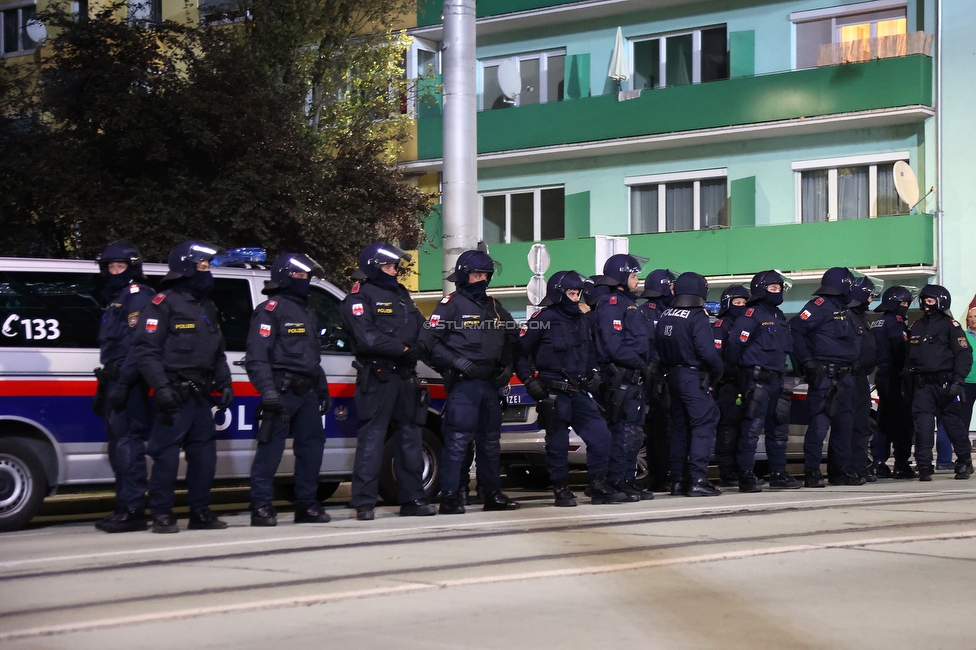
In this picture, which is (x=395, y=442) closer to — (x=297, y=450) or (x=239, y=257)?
(x=297, y=450)

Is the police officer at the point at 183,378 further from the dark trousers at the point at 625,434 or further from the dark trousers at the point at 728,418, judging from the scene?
A: the dark trousers at the point at 728,418

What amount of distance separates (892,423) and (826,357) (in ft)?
6.49

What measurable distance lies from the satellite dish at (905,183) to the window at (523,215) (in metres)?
7.37

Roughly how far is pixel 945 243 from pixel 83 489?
57.9 feet

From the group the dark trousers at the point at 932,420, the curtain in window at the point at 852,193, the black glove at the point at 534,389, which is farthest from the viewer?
the curtain in window at the point at 852,193

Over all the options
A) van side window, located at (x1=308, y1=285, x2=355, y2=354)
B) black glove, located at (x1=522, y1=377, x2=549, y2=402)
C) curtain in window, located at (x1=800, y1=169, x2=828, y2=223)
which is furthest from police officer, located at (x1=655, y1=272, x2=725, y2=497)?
curtain in window, located at (x1=800, y1=169, x2=828, y2=223)

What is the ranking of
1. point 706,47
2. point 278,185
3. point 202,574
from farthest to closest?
1. point 706,47
2. point 278,185
3. point 202,574

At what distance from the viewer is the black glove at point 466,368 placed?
9805 mm

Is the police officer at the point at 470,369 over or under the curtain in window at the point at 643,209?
under

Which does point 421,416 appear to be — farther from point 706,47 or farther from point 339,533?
point 706,47

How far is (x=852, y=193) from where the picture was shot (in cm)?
2409

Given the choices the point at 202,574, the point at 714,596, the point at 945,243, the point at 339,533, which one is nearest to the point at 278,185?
the point at 339,533

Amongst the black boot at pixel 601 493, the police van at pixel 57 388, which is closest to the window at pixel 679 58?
the black boot at pixel 601 493

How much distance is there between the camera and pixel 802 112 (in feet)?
78.8
